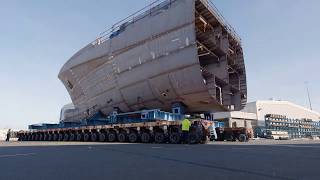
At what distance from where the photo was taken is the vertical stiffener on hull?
16.3 m

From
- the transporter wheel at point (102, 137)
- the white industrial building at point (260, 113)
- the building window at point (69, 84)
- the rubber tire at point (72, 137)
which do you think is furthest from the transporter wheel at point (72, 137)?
the white industrial building at point (260, 113)

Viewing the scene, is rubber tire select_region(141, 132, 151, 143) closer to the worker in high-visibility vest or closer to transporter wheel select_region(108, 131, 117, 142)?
the worker in high-visibility vest

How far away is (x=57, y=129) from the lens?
26.2m

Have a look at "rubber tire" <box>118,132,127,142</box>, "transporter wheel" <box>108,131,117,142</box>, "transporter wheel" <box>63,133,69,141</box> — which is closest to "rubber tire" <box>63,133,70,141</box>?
"transporter wheel" <box>63,133,69,141</box>

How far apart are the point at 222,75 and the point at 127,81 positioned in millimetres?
6077

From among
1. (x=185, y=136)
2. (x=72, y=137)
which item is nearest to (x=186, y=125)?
(x=185, y=136)

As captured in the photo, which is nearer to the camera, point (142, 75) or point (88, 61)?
point (142, 75)

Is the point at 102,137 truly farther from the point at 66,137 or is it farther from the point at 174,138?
the point at 174,138

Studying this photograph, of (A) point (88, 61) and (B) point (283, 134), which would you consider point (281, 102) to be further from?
(A) point (88, 61)

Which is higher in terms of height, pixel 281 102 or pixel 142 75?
pixel 281 102

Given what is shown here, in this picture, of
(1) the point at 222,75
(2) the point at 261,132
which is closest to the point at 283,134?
(2) the point at 261,132

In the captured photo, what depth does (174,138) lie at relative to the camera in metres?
16.3

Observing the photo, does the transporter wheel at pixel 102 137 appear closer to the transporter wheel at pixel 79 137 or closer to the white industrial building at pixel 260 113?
the transporter wheel at pixel 79 137

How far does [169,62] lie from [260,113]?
51.6 metres
